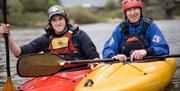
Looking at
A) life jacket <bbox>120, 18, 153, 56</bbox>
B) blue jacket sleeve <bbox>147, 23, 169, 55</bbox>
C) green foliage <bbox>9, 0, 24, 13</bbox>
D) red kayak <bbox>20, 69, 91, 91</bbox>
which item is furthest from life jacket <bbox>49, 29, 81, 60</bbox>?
green foliage <bbox>9, 0, 24, 13</bbox>

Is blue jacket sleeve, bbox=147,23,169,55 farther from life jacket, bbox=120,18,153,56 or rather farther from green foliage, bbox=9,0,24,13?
green foliage, bbox=9,0,24,13

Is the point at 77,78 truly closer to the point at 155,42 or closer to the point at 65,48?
the point at 65,48

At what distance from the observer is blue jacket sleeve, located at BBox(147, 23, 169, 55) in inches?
281

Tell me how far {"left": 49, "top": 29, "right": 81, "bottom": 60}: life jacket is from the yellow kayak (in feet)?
2.72

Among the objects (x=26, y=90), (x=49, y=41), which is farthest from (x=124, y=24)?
(x=26, y=90)

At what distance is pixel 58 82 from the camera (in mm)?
6629

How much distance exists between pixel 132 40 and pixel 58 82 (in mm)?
1424

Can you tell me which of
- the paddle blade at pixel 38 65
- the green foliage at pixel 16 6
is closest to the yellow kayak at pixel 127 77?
the paddle blade at pixel 38 65

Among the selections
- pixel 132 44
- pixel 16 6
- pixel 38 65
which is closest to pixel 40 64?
pixel 38 65

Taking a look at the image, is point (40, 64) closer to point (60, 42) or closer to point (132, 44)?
point (60, 42)

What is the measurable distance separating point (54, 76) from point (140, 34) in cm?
155

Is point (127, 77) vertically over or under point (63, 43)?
under

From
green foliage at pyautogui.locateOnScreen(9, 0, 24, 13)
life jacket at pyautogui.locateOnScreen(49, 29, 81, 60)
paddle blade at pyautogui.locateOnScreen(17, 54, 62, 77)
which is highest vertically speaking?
green foliage at pyautogui.locateOnScreen(9, 0, 24, 13)

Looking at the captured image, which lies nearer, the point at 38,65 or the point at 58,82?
the point at 58,82
